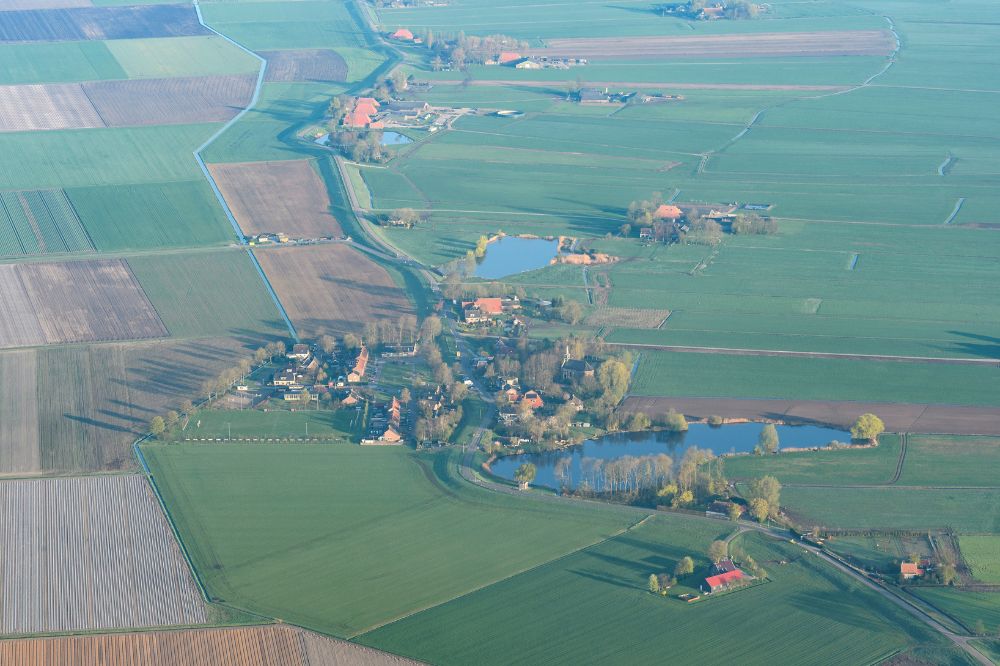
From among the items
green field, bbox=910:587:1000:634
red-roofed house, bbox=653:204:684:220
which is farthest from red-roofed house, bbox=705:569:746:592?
red-roofed house, bbox=653:204:684:220

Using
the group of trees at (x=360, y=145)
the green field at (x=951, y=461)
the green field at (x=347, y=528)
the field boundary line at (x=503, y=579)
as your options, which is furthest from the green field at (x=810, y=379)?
the group of trees at (x=360, y=145)

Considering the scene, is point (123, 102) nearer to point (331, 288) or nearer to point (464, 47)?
point (464, 47)

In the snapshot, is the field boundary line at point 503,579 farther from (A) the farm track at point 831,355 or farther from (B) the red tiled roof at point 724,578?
(A) the farm track at point 831,355

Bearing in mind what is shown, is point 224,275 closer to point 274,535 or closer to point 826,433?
point 274,535

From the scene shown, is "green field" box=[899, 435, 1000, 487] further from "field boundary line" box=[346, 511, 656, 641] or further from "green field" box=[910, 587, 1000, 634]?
"field boundary line" box=[346, 511, 656, 641]

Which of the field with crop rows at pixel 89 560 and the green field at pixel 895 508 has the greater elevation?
the green field at pixel 895 508

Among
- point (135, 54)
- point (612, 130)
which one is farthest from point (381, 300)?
Answer: point (135, 54)
